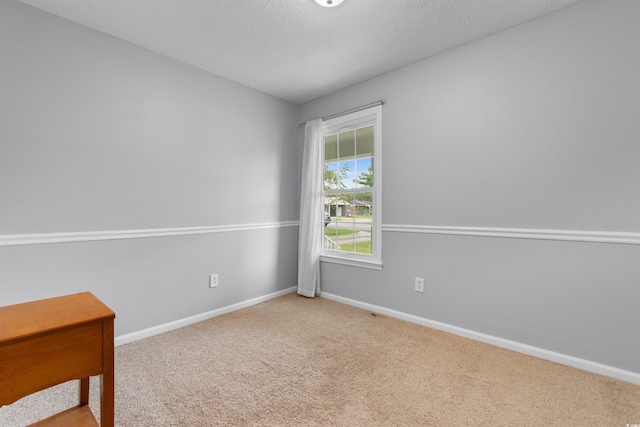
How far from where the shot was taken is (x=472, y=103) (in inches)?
92.1

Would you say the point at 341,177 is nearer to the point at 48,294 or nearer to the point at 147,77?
the point at 147,77

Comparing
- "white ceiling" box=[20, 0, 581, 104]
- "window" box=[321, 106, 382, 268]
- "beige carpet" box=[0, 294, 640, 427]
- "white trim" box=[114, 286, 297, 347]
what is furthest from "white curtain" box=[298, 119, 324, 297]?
"beige carpet" box=[0, 294, 640, 427]

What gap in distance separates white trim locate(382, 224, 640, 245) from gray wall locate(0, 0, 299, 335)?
5.75 ft

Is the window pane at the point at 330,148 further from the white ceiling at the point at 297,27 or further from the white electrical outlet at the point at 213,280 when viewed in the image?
the white electrical outlet at the point at 213,280

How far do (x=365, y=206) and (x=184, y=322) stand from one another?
2084 millimetres

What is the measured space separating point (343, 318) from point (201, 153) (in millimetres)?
2092

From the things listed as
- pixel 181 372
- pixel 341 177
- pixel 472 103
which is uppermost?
pixel 472 103

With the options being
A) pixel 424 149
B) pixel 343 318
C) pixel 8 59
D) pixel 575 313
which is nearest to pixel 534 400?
pixel 575 313

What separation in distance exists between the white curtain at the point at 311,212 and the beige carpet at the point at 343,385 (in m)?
0.97

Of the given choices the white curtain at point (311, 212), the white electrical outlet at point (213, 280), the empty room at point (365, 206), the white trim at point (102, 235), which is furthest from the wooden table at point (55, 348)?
the white curtain at point (311, 212)

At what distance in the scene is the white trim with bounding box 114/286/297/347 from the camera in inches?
88.6

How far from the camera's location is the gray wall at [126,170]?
1845mm

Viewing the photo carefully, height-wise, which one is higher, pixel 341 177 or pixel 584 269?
pixel 341 177

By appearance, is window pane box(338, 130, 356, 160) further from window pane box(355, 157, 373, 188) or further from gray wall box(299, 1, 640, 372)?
gray wall box(299, 1, 640, 372)
